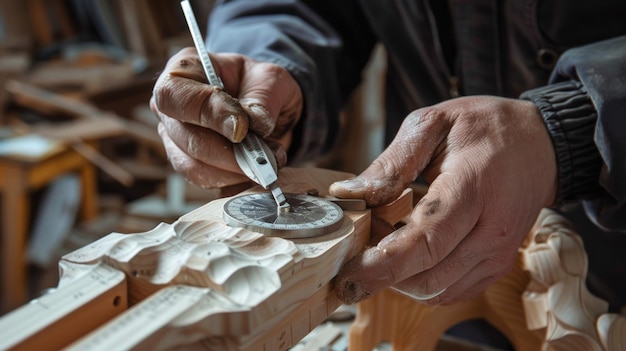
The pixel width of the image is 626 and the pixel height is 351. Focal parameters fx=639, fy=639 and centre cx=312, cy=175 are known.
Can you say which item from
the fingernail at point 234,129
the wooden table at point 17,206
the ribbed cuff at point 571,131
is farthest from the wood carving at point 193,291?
the wooden table at point 17,206

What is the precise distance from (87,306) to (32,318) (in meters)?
0.05

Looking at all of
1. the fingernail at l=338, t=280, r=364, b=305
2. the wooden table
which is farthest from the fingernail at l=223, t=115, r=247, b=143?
the wooden table

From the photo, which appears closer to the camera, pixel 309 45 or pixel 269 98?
pixel 269 98

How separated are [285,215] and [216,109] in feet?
0.64

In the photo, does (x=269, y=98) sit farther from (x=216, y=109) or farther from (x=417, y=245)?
(x=417, y=245)

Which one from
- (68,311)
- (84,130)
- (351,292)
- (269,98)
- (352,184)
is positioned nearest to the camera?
(68,311)

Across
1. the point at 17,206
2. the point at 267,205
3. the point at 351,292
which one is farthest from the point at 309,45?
the point at 17,206

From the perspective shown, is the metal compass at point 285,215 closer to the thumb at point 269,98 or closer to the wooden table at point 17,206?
the thumb at point 269,98

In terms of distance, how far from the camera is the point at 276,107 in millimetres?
1032

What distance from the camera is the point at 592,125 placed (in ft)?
3.07

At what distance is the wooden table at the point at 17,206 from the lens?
115 inches

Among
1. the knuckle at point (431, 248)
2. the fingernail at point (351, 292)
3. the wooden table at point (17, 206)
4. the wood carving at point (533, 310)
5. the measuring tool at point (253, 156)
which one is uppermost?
the measuring tool at point (253, 156)

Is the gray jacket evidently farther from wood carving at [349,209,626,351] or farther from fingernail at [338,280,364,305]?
fingernail at [338,280,364,305]

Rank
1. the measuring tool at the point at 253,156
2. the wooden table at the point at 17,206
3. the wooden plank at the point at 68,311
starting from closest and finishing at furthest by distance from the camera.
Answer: the wooden plank at the point at 68,311, the measuring tool at the point at 253,156, the wooden table at the point at 17,206
